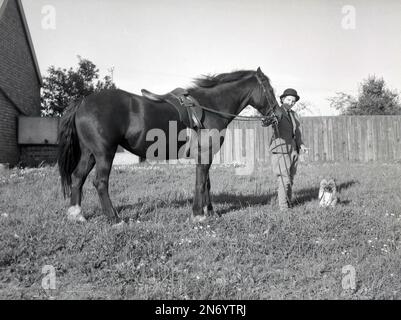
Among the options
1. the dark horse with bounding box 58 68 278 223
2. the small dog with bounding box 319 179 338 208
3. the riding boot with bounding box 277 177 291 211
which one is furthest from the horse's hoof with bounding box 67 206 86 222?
the small dog with bounding box 319 179 338 208

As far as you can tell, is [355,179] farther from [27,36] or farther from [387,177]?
[27,36]

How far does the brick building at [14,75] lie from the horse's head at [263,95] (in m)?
12.0

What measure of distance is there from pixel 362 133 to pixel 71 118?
15215 millimetres

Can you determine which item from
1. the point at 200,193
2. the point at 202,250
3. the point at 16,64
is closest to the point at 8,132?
the point at 16,64

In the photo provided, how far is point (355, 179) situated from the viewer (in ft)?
31.7

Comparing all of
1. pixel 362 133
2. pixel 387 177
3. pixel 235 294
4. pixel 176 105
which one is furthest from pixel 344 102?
pixel 235 294

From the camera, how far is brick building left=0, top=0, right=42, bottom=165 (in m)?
15.2

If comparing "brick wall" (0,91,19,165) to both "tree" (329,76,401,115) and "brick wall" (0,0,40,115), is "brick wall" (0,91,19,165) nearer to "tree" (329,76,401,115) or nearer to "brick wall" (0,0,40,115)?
"brick wall" (0,0,40,115)

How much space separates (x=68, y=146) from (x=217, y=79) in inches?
103

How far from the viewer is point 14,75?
1645cm

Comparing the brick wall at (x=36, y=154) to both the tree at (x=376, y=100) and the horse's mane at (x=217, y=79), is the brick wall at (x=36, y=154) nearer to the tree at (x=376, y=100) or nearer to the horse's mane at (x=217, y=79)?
the horse's mane at (x=217, y=79)

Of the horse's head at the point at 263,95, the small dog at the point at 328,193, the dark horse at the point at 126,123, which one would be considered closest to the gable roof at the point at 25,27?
the dark horse at the point at 126,123

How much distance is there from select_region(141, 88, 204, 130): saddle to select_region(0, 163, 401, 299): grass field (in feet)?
4.90

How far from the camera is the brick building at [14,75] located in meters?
15.2
